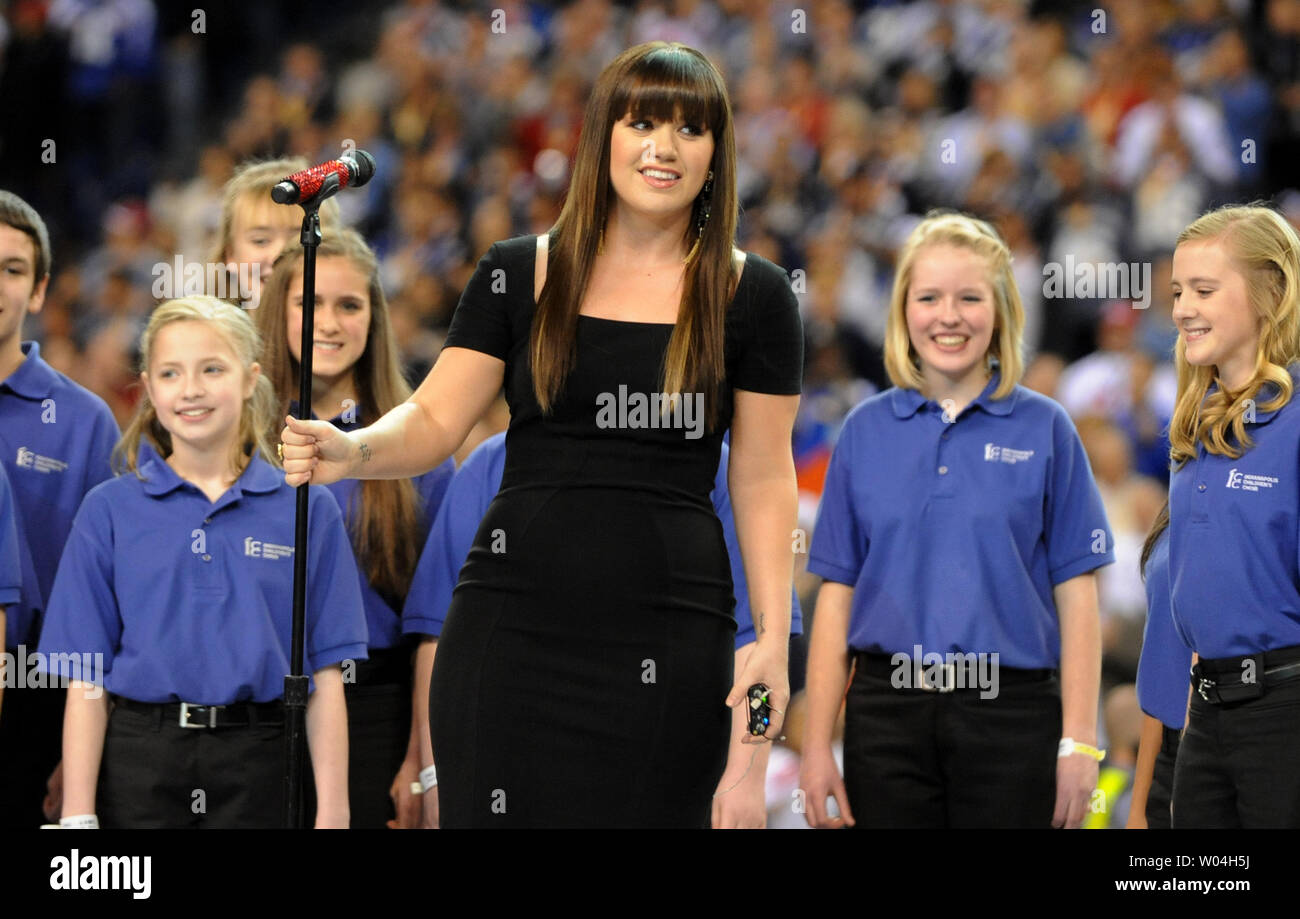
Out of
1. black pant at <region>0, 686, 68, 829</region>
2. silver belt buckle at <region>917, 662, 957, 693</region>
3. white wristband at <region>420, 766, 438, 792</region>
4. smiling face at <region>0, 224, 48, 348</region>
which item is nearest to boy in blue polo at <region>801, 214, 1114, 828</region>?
silver belt buckle at <region>917, 662, 957, 693</region>

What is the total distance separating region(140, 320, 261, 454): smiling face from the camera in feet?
9.08

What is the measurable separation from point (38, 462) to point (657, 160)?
62.5 inches

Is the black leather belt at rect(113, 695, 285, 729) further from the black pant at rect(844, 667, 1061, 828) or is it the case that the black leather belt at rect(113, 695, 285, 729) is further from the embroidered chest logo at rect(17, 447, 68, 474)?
the black pant at rect(844, 667, 1061, 828)

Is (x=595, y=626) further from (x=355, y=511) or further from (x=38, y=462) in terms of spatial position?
(x=38, y=462)

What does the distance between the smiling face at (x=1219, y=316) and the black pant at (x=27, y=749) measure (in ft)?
7.15

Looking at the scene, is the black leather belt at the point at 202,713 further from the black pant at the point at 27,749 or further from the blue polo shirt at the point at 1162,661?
the blue polo shirt at the point at 1162,661

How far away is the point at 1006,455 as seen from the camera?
299 centimetres

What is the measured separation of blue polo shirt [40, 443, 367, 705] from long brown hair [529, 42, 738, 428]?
2.81 ft

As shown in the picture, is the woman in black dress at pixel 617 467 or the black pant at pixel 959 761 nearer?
the woman in black dress at pixel 617 467

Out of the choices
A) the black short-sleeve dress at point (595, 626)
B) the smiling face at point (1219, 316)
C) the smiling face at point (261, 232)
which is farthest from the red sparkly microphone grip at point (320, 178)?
the smiling face at point (1219, 316)

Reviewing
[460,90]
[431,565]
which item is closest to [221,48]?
[460,90]

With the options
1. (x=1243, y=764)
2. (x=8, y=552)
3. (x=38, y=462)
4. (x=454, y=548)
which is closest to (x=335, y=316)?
(x=454, y=548)

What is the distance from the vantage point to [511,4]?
315 inches

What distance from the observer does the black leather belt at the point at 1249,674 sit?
249 cm
